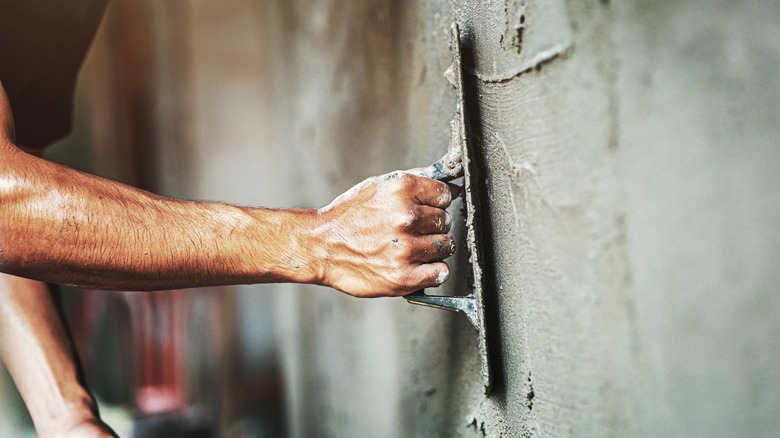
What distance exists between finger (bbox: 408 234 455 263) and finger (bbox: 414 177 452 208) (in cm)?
6

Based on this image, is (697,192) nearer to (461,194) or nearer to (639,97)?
(639,97)

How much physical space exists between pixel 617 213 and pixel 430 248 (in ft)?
1.13

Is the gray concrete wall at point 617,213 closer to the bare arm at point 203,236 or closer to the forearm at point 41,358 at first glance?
the bare arm at point 203,236

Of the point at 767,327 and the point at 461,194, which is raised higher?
the point at 461,194

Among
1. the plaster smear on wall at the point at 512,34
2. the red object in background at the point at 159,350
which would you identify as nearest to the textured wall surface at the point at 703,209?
the plaster smear on wall at the point at 512,34

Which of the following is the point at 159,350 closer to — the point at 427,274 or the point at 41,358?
the point at 41,358

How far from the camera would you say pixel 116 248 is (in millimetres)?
834

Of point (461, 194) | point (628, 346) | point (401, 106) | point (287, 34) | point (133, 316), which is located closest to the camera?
point (628, 346)

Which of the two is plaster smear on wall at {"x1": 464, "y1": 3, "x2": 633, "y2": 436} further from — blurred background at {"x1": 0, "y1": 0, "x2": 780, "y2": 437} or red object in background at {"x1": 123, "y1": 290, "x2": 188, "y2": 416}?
red object in background at {"x1": 123, "y1": 290, "x2": 188, "y2": 416}

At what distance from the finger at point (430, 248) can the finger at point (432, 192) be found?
56 mm

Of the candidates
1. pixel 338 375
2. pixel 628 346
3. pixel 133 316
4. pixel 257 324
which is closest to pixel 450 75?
pixel 628 346

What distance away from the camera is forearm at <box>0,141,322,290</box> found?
78 cm

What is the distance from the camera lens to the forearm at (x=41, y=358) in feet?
4.42

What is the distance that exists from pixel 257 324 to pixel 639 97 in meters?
2.07
